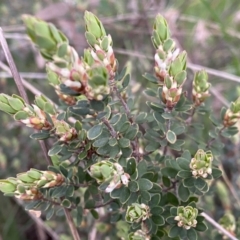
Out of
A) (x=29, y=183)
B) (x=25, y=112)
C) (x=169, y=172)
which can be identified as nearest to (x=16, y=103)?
(x=25, y=112)

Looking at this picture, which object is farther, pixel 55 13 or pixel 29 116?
pixel 55 13

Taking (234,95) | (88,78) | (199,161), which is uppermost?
(88,78)

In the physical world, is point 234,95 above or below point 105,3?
below

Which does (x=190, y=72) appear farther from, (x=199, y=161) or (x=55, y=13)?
(x=199, y=161)

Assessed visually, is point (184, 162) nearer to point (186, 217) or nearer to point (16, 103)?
point (186, 217)

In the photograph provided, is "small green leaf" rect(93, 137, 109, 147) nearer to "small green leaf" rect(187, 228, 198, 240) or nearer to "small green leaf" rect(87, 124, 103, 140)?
"small green leaf" rect(87, 124, 103, 140)

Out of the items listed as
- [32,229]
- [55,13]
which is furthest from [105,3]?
[32,229]

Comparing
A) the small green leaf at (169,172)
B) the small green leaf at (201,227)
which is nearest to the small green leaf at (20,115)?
the small green leaf at (169,172)
